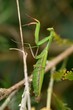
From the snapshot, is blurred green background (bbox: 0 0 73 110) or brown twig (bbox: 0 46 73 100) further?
blurred green background (bbox: 0 0 73 110)

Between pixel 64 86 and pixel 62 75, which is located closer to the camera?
pixel 62 75

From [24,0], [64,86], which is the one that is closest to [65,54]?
[64,86]

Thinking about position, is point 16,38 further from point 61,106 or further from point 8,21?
point 61,106

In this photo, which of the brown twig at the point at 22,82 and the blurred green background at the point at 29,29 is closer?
the brown twig at the point at 22,82

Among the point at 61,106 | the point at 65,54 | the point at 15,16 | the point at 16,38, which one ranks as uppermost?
the point at 15,16

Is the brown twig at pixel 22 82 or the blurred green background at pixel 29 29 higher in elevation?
the blurred green background at pixel 29 29

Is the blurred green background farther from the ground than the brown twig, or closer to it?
farther from the ground

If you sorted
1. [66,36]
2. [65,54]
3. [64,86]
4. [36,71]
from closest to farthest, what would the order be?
[36,71] → [65,54] → [64,86] → [66,36]

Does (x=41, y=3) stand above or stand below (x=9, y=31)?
above
